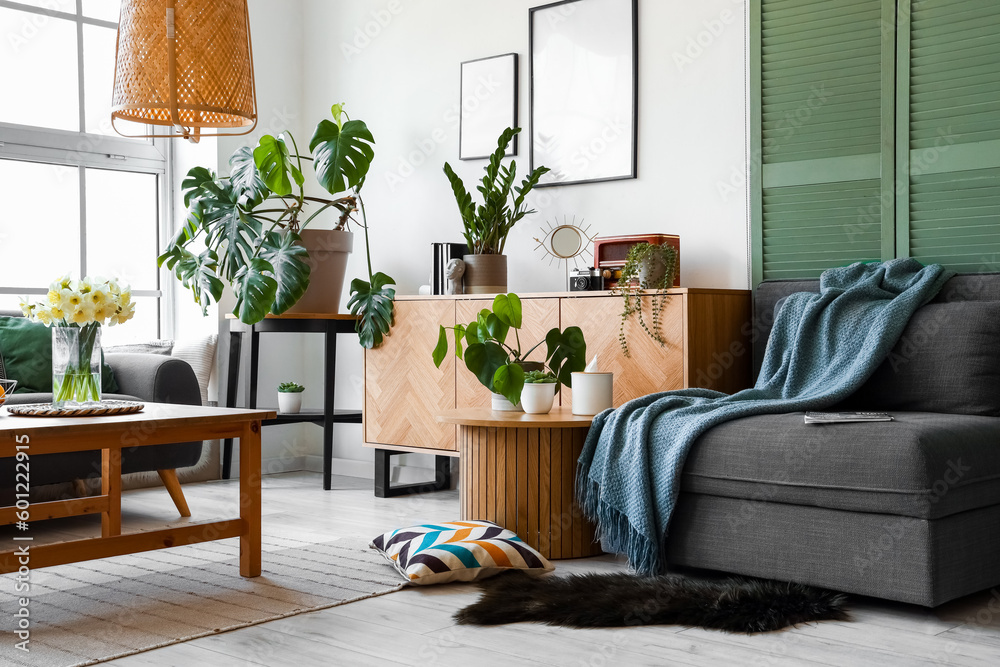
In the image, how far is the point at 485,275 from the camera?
14.3 ft

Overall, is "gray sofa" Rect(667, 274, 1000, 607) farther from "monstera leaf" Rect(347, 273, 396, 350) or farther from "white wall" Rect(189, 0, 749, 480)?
"monstera leaf" Rect(347, 273, 396, 350)

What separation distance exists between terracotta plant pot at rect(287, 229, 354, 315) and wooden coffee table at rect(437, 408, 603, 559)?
67.3 inches

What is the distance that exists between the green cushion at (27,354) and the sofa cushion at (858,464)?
103 inches

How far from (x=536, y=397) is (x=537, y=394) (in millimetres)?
11

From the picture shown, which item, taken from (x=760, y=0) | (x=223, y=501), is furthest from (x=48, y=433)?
(x=760, y=0)

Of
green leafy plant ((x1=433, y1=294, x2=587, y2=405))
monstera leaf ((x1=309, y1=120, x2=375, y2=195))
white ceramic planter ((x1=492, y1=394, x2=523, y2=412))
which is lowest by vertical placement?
white ceramic planter ((x1=492, y1=394, x2=523, y2=412))

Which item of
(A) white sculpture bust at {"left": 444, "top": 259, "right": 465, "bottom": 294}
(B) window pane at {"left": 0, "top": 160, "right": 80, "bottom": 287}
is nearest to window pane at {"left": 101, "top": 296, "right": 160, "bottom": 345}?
(B) window pane at {"left": 0, "top": 160, "right": 80, "bottom": 287}

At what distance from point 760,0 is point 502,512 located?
2.13m

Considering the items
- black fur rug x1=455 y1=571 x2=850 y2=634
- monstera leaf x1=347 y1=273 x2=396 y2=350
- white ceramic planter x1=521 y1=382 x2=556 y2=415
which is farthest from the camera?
monstera leaf x1=347 y1=273 x2=396 y2=350

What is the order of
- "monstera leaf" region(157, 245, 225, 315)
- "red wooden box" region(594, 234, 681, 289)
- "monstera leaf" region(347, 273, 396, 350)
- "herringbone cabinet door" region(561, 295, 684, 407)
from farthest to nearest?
"monstera leaf" region(157, 245, 225, 315), "monstera leaf" region(347, 273, 396, 350), "red wooden box" region(594, 234, 681, 289), "herringbone cabinet door" region(561, 295, 684, 407)

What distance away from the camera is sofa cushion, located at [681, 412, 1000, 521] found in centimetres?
252

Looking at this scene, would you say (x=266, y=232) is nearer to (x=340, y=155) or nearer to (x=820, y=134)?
(x=340, y=155)

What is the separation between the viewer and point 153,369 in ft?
13.8

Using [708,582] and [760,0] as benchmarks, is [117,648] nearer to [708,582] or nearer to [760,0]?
[708,582]
